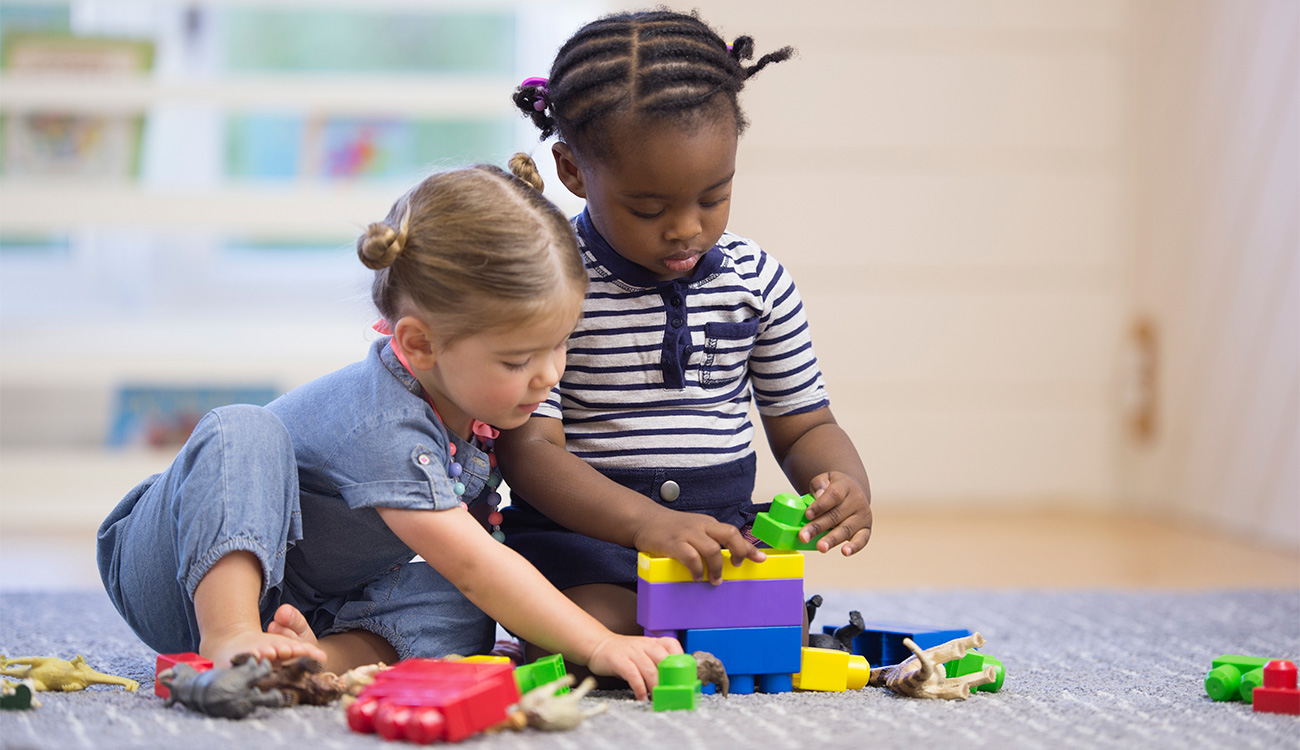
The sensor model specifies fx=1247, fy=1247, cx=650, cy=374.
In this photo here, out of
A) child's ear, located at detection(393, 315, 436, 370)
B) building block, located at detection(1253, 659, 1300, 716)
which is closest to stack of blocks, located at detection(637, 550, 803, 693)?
child's ear, located at detection(393, 315, 436, 370)

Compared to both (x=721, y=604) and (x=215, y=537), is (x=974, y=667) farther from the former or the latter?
(x=215, y=537)

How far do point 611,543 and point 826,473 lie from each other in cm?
18

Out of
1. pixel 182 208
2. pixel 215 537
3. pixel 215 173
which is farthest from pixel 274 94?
pixel 215 537

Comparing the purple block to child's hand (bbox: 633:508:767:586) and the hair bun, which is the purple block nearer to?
child's hand (bbox: 633:508:767:586)

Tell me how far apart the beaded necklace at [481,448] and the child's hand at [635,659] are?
14cm

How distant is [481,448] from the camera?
0.99 meters

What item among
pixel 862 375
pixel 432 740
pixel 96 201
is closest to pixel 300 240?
pixel 96 201

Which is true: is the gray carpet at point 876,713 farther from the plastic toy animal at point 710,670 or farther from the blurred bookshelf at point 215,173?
the blurred bookshelf at point 215,173

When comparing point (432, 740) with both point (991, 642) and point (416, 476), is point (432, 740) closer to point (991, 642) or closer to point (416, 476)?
point (416, 476)

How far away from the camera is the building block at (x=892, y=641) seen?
0.96m

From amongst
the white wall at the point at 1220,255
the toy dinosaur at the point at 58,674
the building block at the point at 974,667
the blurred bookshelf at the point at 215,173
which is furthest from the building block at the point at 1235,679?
the blurred bookshelf at the point at 215,173

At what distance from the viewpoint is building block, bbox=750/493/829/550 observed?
2.88 ft

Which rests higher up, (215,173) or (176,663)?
(215,173)

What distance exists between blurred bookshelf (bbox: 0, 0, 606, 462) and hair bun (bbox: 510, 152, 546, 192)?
1170 mm
